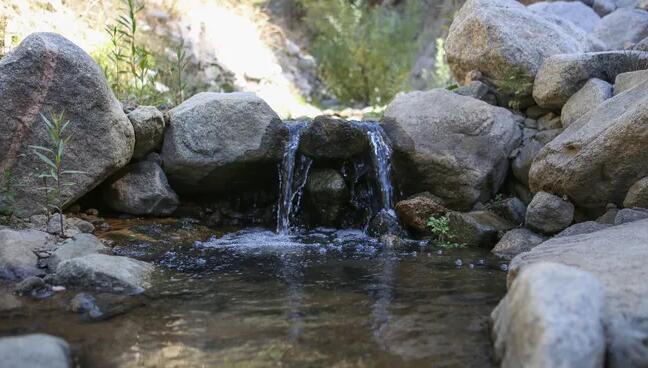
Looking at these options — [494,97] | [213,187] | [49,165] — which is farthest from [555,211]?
[49,165]

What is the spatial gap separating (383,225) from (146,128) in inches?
114

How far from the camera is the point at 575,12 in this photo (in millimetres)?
10562

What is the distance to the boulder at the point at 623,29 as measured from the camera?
8.73 meters

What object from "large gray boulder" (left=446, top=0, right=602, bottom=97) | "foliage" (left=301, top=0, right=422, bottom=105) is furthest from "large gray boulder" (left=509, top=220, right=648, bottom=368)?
"foliage" (left=301, top=0, right=422, bottom=105)

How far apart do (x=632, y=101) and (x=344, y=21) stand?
9334mm

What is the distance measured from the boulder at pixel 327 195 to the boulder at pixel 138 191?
1.72 meters

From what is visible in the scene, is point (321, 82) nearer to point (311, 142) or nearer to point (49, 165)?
point (311, 142)

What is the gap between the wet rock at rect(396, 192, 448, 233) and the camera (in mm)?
6266

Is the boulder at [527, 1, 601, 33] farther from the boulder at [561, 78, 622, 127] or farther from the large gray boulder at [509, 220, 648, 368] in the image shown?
the large gray boulder at [509, 220, 648, 368]

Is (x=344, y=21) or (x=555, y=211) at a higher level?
(x=344, y=21)

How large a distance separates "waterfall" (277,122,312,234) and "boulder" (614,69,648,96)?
3587 mm

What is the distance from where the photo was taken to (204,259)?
5.16 meters

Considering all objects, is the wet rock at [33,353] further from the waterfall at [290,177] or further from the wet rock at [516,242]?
the waterfall at [290,177]

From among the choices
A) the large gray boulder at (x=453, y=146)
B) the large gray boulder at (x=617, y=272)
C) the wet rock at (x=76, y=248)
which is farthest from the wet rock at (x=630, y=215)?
the wet rock at (x=76, y=248)
